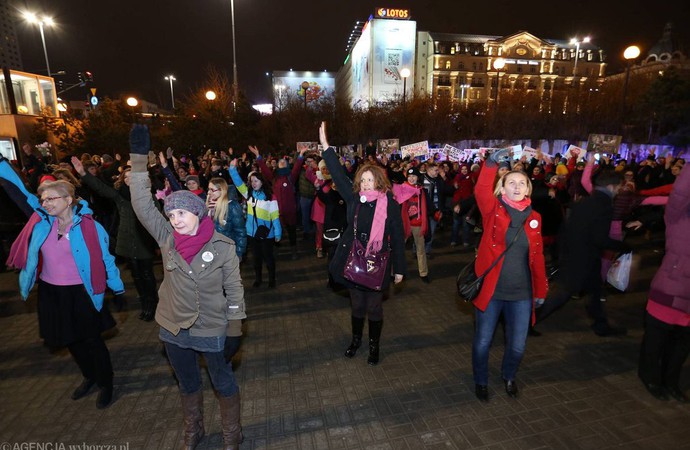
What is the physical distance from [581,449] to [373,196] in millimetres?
2867

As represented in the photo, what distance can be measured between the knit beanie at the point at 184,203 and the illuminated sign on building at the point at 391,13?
86.9 meters

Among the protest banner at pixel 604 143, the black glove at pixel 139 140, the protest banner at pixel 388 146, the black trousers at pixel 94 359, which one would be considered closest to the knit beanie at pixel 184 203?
the black glove at pixel 139 140

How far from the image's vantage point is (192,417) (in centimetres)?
319

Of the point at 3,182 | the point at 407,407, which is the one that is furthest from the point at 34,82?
the point at 407,407

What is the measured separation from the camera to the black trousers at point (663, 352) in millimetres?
3752

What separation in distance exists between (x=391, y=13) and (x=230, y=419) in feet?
295

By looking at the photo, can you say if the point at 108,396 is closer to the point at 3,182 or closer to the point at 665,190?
the point at 3,182

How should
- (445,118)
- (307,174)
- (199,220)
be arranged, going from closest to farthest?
1. (199,220)
2. (307,174)
3. (445,118)

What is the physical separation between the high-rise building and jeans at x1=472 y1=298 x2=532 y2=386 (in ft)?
518

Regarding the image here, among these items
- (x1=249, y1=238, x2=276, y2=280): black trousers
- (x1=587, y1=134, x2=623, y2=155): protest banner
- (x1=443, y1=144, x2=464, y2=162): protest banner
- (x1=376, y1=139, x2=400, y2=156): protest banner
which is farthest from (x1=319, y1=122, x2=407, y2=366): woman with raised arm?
(x1=587, y1=134, x2=623, y2=155): protest banner

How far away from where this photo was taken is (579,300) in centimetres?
634

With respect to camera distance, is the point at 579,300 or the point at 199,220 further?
the point at 579,300

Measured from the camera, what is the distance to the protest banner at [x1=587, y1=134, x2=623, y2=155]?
16.1 m

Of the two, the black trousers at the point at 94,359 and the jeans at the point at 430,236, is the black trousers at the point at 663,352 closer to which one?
the jeans at the point at 430,236
